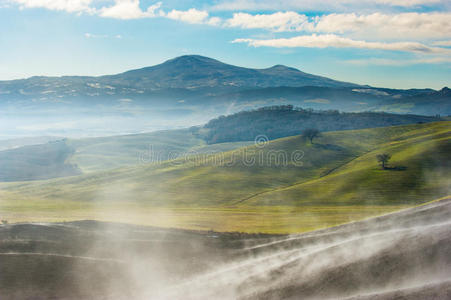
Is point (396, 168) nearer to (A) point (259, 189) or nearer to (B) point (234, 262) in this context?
(A) point (259, 189)

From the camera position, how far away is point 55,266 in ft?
111

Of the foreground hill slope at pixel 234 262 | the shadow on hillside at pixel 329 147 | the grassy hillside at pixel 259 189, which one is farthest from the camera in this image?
the shadow on hillside at pixel 329 147

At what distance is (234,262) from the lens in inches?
1331

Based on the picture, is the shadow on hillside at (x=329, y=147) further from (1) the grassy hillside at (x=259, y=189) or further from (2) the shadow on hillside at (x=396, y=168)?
(2) the shadow on hillside at (x=396, y=168)

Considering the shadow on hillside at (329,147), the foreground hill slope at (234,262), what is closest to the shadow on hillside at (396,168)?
the shadow on hillside at (329,147)

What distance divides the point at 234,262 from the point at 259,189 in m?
79.1

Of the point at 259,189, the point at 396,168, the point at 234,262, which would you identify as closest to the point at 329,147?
the point at 396,168

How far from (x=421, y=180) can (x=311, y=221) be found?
54.8 meters

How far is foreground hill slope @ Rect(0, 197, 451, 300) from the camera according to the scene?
83.1 ft

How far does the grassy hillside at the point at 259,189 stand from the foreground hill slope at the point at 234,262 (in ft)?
48.5

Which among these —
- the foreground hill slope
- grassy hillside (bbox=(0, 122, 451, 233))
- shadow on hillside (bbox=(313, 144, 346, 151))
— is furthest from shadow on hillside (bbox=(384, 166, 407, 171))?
the foreground hill slope

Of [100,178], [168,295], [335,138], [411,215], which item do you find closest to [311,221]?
[411,215]

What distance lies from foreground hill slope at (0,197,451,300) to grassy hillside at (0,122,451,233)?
14.8 metres

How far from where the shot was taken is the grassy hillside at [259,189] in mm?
68250
